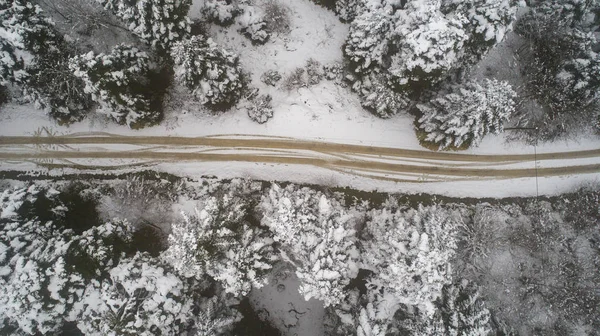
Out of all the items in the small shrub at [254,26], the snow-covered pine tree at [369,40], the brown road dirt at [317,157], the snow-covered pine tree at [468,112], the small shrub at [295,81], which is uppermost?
the small shrub at [254,26]

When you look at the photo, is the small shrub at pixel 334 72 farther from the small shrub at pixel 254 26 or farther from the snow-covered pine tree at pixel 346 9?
the small shrub at pixel 254 26

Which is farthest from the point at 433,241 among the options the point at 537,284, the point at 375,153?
the point at 537,284

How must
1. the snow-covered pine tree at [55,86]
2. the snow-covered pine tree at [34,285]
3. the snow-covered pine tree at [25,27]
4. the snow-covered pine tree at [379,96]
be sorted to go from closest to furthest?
the snow-covered pine tree at [34,285] < the snow-covered pine tree at [25,27] < the snow-covered pine tree at [55,86] < the snow-covered pine tree at [379,96]

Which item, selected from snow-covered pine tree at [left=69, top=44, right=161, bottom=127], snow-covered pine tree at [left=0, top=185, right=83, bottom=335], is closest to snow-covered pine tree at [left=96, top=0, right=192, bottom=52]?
snow-covered pine tree at [left=69, top=44, right=161, bottom=127]

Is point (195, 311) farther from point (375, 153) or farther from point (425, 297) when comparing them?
point (375, 153)

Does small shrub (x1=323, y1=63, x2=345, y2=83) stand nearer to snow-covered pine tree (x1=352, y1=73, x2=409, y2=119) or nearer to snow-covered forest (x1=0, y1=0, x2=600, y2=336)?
snow-covered forest (x1=0, y1=0, x2=600, y2=336)

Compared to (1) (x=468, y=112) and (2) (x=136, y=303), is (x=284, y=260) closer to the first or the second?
(2) (x=136, y=303)

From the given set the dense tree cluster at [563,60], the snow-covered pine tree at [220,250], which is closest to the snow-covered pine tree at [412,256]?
the snow-covered pine tree at [220,250]
